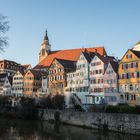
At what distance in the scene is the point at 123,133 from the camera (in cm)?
4316

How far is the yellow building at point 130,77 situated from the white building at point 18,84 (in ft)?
150

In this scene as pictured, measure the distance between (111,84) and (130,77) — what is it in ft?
18.4

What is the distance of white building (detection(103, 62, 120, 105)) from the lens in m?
62.1

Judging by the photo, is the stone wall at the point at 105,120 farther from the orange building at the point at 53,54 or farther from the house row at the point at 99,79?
the orange building at the point at 53,54

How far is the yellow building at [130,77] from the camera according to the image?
5775 cm

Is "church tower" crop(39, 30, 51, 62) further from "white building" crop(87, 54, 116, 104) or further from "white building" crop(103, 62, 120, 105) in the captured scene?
"white building" crop(103, 62, 120, 105)

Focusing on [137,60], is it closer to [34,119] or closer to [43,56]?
[34,119]

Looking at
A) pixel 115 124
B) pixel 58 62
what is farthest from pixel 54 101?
pixel 115 124

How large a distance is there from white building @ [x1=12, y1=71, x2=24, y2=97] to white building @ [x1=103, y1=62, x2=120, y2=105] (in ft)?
135

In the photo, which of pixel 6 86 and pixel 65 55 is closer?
pixel 65 55

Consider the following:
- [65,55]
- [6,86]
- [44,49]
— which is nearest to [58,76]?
[65,55]

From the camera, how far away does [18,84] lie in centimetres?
10044

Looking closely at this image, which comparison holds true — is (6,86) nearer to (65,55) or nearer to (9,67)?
(65,55)

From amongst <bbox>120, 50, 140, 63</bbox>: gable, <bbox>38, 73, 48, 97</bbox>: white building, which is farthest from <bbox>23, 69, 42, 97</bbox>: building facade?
<bbox>120, 50, 140, 63</bbox>: gable
